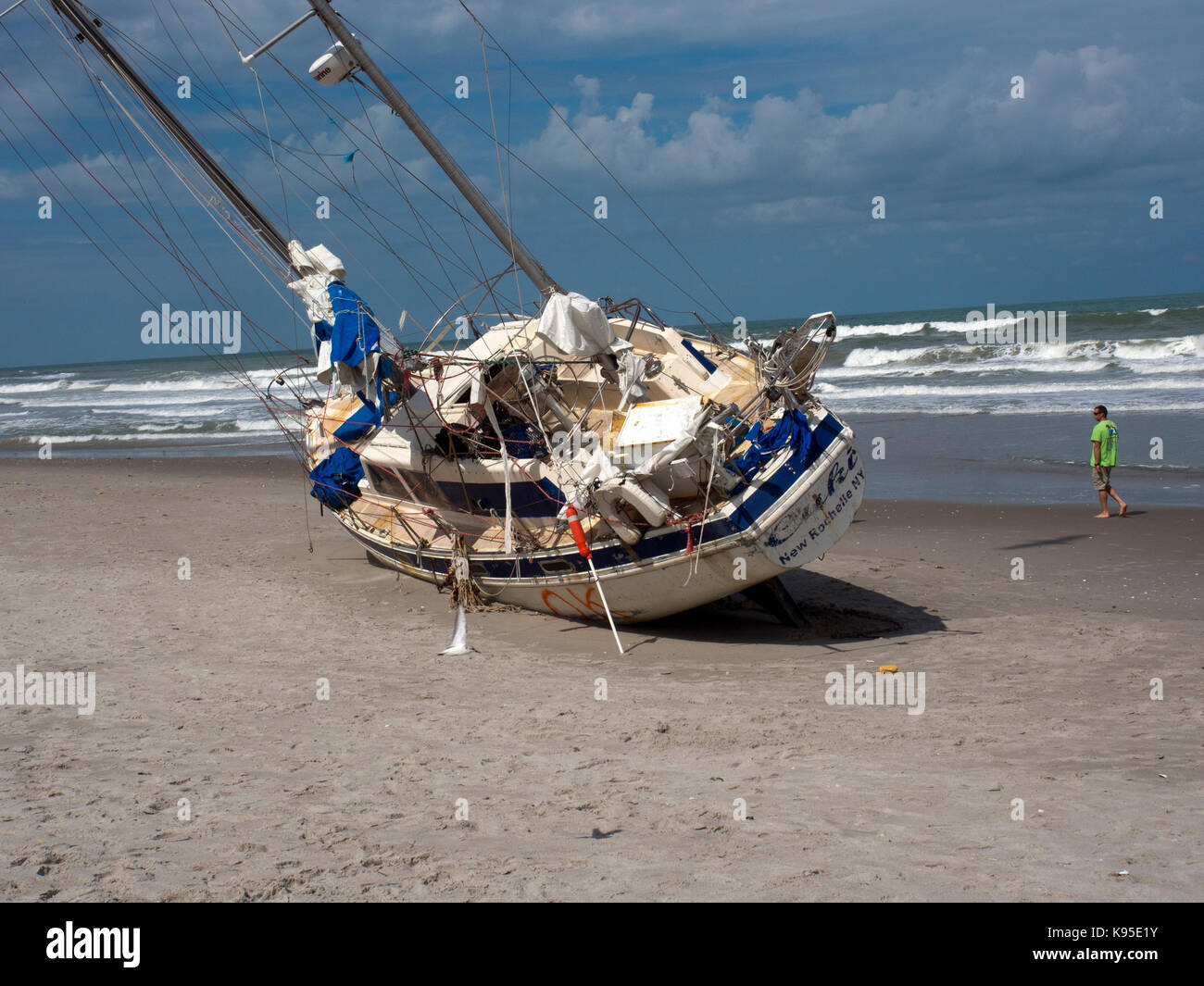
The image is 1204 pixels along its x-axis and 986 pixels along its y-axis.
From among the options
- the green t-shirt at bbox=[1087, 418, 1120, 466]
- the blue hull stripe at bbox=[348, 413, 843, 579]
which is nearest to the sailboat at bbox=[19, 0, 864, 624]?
the blue hull stripe at bbox=[348, 413, 843, 579]

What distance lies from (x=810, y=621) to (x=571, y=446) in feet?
10.8

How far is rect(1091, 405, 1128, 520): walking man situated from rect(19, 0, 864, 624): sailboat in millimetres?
7013

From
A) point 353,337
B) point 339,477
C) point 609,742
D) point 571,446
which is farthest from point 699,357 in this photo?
point 609,742

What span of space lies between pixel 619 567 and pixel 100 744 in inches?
193

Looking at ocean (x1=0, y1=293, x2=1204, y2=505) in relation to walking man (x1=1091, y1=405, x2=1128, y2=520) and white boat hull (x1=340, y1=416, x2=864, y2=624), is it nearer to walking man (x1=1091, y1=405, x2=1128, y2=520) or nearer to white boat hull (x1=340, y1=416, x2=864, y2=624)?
walking man (x1=1091, y1=405, x2=1128, y2=520)

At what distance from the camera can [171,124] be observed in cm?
1441

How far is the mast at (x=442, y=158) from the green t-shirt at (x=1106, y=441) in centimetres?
870

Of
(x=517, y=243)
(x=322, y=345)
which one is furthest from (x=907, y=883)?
(x=517, y=243)

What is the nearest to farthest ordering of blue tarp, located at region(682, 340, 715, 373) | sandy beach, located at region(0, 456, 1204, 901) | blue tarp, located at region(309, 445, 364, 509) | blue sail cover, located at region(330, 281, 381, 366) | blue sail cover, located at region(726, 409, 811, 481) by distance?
1. sandy beach, located at region(0, 456, 1204, 901)
2. blue sail cover, located at region(726, 409, 811, 481)
3. blue sail cover, located at region(330, 281, 381, 366)
4. blue tarp, located at region(682, 340, 715, 373)
5. blue tarp, located at region(309, 445, 364, 509)

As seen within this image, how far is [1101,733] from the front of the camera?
7844 millimetres

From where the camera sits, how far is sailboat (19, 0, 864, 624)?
9891 mm

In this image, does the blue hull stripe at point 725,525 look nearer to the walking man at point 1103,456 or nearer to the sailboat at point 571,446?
the sailboat at point 571,446

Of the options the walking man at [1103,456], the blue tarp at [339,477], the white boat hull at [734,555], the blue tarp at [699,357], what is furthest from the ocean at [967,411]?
the blue tarp at [339,477]
